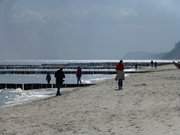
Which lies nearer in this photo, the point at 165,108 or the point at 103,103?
the point at 165,108

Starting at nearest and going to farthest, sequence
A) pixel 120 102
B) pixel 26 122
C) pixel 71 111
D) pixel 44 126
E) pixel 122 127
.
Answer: pixel 122 127
pixel 44 126
pixel 26 122
pixel 71 111
pixel 120 102

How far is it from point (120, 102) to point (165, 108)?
3.64m

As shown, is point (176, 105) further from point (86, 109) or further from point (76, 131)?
point (76, 131)

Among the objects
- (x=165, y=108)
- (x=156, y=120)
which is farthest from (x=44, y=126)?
(x=165, y=108)

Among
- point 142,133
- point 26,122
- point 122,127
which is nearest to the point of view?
point 142,133

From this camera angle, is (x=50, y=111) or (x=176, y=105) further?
(x=50, y=111)

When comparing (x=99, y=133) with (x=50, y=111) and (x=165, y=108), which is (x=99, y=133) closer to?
(x=165, y=108)

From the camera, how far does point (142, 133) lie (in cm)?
1159

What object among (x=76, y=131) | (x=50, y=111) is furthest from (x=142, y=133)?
(x=50, y=111)

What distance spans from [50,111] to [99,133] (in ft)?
21.1

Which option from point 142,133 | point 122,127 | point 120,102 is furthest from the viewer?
point 120,102

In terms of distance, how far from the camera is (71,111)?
1744 centimetres

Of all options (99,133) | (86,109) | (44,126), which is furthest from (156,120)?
(86,109)

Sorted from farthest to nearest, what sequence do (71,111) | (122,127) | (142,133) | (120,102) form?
(120,102)
(71,111)
(122,127)
(142,133)
